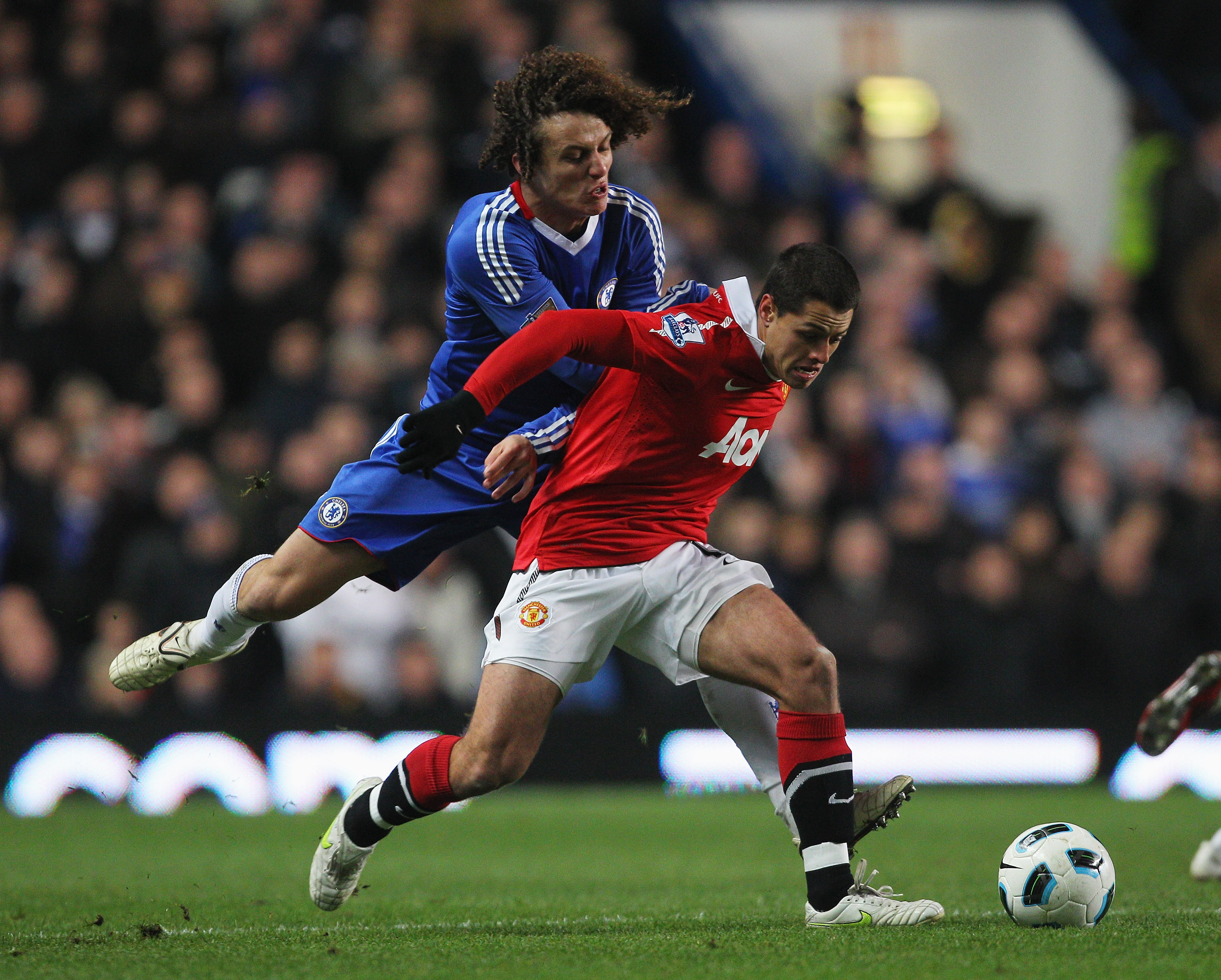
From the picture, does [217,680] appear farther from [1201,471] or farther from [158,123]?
[1201,471]

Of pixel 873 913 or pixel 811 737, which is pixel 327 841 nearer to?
pixel 811 737

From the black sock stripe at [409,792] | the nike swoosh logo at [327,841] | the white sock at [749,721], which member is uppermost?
the black sock stripe at [409,792]

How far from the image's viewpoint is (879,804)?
5121 mm

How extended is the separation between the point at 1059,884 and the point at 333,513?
8.44ft

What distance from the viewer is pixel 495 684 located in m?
5.08

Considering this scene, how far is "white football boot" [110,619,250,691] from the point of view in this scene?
5.95 meters

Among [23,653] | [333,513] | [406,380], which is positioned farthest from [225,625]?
[406,380]

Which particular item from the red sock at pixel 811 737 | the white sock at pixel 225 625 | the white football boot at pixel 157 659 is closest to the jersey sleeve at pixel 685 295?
the red sock at pixel 811 737

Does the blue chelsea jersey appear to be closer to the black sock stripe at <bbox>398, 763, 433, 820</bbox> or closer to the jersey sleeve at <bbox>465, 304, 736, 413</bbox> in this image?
the jersey sleeve at <bbox>465, 304, 736, 413</bbox>

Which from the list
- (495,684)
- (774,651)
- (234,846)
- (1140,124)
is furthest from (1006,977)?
(1140,124)

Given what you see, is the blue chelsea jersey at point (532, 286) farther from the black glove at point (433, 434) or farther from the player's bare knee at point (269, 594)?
the player's bare knee at point (269, 594)

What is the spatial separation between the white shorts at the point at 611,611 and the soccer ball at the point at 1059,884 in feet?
3.70

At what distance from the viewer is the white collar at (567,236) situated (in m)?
5.55

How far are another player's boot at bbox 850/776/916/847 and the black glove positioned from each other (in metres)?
1.63
